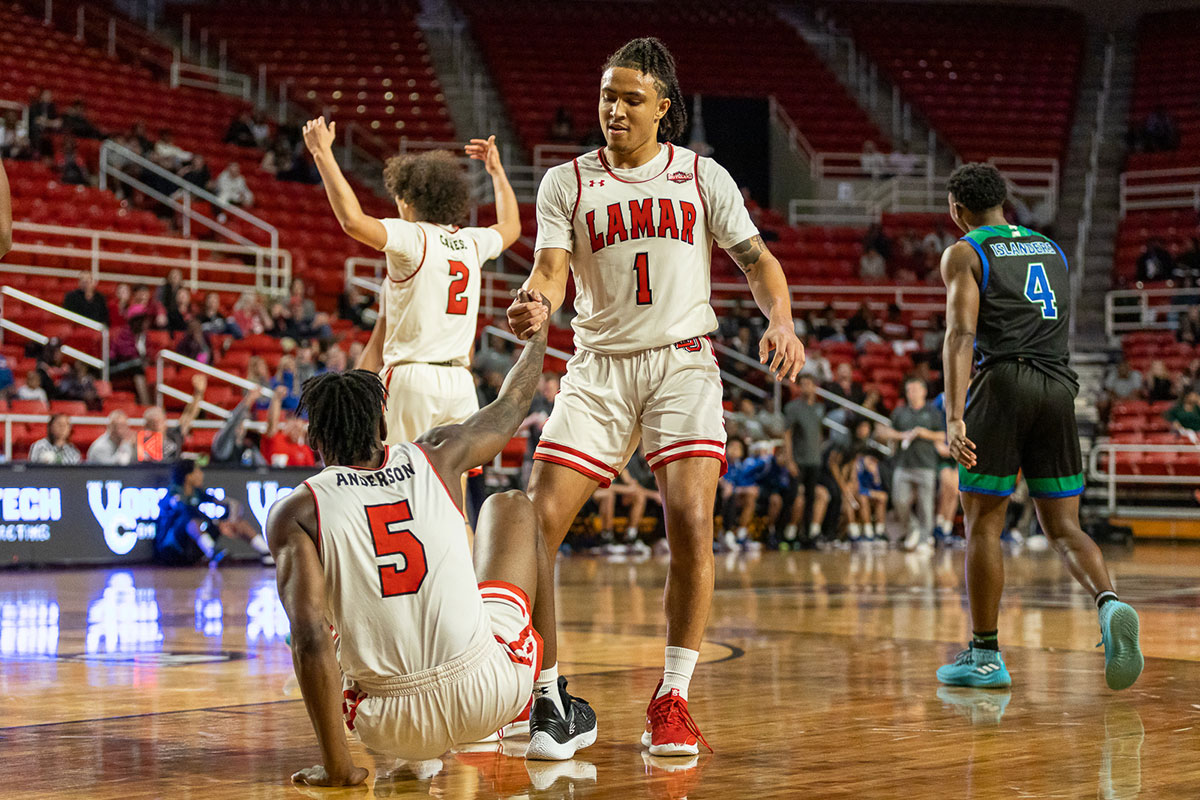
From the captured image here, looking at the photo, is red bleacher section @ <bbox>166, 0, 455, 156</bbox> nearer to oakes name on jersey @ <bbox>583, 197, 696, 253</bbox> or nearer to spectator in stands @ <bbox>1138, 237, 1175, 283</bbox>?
spectator in stands @ <bbox>1138, 237, 1175, 283</bbox>

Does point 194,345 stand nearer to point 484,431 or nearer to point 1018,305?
point 1018,305

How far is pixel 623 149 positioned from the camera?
4.91m

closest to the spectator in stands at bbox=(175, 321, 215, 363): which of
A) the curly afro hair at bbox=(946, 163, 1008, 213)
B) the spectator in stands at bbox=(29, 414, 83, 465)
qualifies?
the spectator in stands at bbox=(29, 414, 83, 465)

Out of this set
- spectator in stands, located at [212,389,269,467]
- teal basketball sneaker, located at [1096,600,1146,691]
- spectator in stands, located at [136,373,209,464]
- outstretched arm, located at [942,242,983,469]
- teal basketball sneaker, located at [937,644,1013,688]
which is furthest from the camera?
spectator in stands, located at [212,389,269,467]

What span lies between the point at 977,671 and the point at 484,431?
2.61 metres

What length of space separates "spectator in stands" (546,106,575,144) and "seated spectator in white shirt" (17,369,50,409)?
42.1 feet

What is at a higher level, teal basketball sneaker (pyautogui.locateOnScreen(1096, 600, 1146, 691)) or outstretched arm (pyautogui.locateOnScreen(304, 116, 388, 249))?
outstretched arm (pyautogui.locateOnScreen(304, 116, 388, 249))

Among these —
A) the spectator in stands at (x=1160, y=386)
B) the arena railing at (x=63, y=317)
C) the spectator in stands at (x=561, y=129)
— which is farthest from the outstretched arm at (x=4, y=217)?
the spectator in stands at (x=561, y=129)

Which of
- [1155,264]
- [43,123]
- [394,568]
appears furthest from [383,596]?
[1155,264]

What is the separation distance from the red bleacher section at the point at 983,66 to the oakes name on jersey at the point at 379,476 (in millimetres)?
25105

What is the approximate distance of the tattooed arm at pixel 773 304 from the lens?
452 cm

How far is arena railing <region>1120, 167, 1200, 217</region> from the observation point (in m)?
25.2

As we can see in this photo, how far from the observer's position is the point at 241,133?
22.7 m

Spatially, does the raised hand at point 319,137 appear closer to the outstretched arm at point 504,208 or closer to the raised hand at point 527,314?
the outstretched arm at point 504,208
